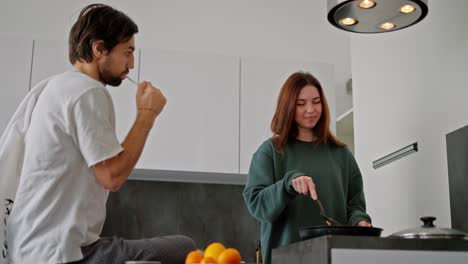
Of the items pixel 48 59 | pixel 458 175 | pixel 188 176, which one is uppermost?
pixel 48 59

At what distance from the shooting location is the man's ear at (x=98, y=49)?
5.62 ft

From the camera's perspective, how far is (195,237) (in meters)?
4.20

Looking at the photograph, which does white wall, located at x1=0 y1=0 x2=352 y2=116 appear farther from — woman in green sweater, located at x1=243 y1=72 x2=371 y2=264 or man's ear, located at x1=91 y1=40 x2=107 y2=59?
man's ear, located at x1=91 y1=40 x2=107 y2=59

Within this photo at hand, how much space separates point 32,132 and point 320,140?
45.7 inches

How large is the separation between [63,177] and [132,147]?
192 millimetres

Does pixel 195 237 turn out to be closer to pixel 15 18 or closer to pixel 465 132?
pixel 15 18

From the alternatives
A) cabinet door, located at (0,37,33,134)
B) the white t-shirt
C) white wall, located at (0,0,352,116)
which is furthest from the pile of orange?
white wall, located at (0,0,352,116)

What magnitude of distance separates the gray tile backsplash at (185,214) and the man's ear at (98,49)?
2.50 m

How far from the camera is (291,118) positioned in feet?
7.78

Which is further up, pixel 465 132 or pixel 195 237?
pixel 465 132

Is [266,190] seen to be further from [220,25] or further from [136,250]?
[220,25]

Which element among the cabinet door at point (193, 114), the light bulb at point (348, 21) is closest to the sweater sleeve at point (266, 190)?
the light bulb at point (348, 21)

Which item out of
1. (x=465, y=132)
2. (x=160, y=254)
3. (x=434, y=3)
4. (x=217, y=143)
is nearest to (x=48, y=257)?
(x=160, y=254)

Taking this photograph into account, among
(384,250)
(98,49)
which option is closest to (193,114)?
(98,49)
